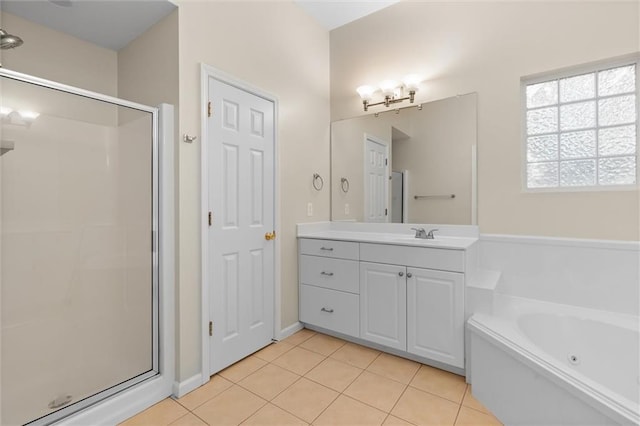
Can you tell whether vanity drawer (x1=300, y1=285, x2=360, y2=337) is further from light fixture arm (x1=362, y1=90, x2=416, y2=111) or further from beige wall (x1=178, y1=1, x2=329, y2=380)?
light fixture arm (x1=362, y1=90, x2=416, y2=111)

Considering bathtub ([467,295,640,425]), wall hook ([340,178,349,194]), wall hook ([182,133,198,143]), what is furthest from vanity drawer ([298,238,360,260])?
wall hook ([182,133,198,143])

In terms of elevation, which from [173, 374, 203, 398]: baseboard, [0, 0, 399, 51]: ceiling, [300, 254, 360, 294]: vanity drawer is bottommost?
[173, 374, 203, 398]: baseboard

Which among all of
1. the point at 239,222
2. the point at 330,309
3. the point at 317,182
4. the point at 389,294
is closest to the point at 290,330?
the point at 330,309

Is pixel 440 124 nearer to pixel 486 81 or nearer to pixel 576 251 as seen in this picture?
pixel 486 81

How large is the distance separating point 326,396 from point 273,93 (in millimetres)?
2286

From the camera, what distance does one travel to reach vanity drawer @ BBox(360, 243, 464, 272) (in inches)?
79.1

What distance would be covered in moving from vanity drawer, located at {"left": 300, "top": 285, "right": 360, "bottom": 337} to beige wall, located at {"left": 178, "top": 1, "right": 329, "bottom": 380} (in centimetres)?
12

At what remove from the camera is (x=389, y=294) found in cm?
227

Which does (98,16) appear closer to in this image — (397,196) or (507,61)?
(397,196)

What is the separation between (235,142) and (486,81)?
2.01 m

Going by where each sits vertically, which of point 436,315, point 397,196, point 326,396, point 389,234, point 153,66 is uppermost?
point 153,66

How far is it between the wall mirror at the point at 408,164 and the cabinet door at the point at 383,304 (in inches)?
26.7

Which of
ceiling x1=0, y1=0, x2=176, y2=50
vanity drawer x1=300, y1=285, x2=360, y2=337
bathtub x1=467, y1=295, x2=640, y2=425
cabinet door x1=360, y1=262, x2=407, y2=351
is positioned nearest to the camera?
bathtub x1=467, y1=295, x2=640, y2=425

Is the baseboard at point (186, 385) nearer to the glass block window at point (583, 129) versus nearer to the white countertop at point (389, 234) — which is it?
the white countertop at point (389, 234)
